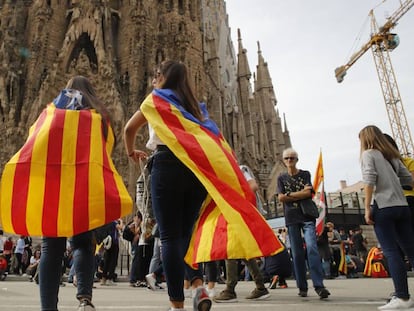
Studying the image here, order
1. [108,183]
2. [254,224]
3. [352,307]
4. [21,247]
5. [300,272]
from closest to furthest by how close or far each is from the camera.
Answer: [254,224], [108,183], [352,307], [300,272], [21,247]

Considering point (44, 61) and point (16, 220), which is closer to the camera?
point (16, 220)

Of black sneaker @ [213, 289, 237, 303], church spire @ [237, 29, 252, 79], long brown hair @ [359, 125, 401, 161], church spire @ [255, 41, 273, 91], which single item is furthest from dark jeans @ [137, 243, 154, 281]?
church spire @ [255, 41, 273, 91]

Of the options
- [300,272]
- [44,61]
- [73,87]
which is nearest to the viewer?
[73,87]

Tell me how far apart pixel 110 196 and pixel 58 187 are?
1.12ft

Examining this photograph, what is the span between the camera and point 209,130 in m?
2.75

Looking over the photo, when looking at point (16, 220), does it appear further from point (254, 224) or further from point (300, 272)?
point (300, 272)

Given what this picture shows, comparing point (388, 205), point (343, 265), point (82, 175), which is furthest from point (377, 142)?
A: point (343, 265)

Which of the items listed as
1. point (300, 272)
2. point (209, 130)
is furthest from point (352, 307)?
point (209, 130)

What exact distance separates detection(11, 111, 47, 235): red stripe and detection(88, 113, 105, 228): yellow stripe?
1.31ft

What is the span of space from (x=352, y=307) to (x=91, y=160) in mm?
2532

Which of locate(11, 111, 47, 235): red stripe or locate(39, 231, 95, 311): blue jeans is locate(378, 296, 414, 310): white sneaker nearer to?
locate(39, 231, 95, 311): blue jeans

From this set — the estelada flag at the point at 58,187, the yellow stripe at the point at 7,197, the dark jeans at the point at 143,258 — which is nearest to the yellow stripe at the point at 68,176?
the estelada flag at the point at 58,187

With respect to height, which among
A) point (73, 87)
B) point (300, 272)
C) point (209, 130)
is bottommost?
point (300, 272)

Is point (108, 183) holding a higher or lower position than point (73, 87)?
lower
